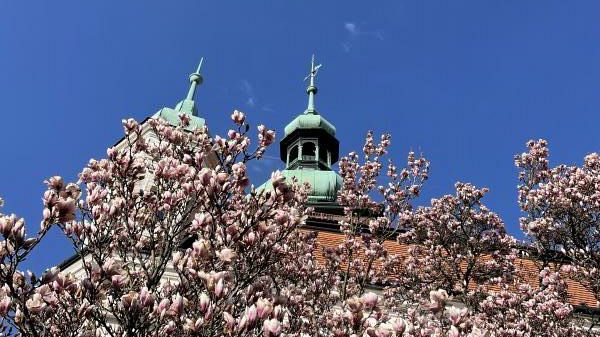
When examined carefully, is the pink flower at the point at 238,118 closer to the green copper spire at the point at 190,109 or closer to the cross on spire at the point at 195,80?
the green copper spire at the point at 190,109

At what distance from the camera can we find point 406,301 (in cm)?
1247

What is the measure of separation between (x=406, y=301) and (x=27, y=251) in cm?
1071

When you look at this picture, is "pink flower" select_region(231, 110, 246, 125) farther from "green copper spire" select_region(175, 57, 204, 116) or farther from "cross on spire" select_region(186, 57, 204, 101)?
"cross on spire" select_region(186, 57, 204, 101)

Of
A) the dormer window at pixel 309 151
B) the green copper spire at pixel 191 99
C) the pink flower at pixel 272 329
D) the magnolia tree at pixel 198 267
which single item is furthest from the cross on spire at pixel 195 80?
the pink flower at pixel 272 329

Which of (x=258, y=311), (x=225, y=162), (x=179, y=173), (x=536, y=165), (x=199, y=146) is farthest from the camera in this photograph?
(x=536, y=165)

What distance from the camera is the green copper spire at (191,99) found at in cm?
2446

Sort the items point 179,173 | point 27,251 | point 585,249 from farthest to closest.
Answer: point 585,249, point 179,173, point 27,251

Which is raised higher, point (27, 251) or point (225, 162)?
point (225, 162)

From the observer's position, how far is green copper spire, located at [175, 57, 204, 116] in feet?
80.2

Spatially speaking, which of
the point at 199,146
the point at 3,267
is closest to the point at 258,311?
the point at 3,267

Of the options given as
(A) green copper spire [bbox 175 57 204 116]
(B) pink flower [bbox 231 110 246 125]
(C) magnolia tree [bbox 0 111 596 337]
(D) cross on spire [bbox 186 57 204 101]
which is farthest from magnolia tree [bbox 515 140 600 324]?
(D) cross on spire [bbox 186 57 204 101]

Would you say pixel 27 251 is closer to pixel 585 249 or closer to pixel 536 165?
pixel 585 249

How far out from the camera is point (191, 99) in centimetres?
2762

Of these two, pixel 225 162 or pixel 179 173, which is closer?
pixel 179 173
